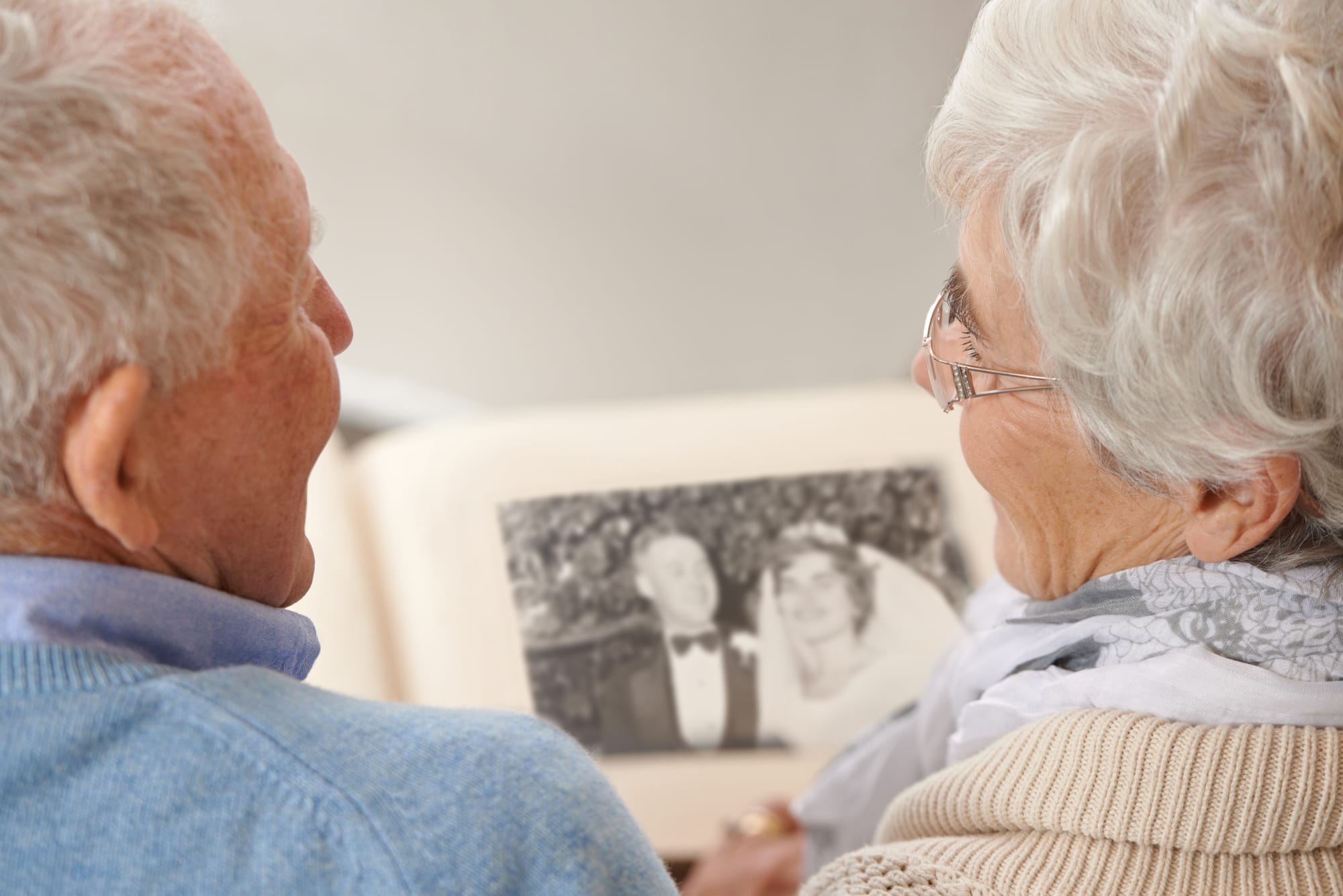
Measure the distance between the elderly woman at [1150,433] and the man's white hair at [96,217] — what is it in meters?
0.55

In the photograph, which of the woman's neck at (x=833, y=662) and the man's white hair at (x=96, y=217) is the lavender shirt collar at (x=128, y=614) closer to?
the man's white hair at (x=96, y=217)

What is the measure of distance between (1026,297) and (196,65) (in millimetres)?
590

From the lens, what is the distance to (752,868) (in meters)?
1.31

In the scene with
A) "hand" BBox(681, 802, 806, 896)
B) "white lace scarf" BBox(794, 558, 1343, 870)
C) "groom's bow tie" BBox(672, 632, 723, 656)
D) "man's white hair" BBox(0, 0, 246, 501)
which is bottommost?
"hand" BBox(681, 802, 806, 896)

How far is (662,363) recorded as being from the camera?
7.30 feet

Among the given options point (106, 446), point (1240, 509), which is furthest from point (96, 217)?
point (1240, 509)

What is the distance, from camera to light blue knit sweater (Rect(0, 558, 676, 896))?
22.2 inches

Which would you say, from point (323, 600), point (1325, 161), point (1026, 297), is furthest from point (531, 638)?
point (1325, 161)

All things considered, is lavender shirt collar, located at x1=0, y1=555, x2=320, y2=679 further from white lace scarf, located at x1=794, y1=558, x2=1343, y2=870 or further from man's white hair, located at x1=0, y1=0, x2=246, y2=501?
white lace scarf, located at x1=794, y1=558, x2=1343, y2=870

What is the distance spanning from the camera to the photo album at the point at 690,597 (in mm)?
1438

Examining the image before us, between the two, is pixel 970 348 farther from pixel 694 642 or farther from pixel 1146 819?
pixel 694 642

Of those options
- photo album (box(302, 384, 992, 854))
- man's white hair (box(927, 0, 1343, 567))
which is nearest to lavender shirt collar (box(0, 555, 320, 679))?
man's white hair (box(927, 0, 1343, 567))

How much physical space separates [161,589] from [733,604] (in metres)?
0.94

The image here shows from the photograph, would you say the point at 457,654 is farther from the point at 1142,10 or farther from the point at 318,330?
the point at 1142,10
